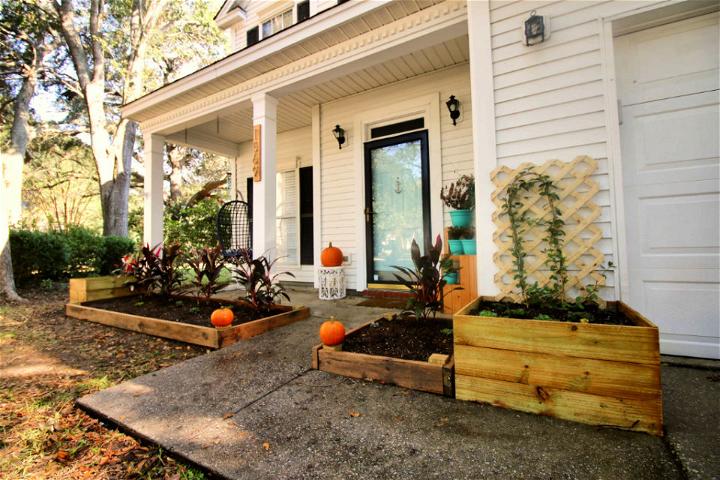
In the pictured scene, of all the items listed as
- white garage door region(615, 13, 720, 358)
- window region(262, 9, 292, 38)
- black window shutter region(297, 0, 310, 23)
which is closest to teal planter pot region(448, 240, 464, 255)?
white garage door region(615, 13, 720, 358)

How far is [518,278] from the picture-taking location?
205cm

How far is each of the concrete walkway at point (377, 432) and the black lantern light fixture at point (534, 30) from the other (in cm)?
214

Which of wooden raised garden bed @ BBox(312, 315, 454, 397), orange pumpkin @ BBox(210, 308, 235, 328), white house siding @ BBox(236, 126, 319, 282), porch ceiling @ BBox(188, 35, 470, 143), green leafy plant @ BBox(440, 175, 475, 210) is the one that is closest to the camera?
wooden raised garden bed @ BBox(312, 315, 454, 397)

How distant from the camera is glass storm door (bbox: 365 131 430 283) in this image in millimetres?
4141

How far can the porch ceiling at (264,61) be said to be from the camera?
2.91m

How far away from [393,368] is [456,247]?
6.14 ft

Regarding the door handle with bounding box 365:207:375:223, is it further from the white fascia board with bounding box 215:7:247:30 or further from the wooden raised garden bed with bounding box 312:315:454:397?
the white fascia board with bounding box 215:7:247:30

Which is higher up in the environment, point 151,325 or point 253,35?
point 253,35

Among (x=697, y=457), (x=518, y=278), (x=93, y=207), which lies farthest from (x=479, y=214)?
(x=93, y=207)

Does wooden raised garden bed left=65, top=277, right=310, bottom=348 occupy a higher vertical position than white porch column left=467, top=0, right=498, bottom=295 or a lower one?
lower

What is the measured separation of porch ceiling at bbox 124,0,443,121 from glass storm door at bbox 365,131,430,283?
144 centimetres

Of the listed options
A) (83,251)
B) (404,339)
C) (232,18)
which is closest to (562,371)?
(404,339)

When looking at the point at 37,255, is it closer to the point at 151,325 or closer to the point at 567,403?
the point at 151,325

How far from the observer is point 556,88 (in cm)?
211
